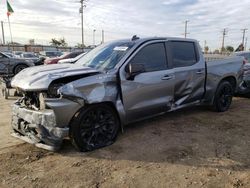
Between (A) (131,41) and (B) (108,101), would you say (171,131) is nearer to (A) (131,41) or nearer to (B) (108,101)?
(B) (108,101)

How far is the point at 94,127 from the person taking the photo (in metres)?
4.21

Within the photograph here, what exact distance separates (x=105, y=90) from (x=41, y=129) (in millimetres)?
1164

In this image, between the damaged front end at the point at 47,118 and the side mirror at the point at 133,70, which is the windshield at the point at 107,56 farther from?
the damaged front end at the point at 47,118

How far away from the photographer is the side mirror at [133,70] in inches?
173

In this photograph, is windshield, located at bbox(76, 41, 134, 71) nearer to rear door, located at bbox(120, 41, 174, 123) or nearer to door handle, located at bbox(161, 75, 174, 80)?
rear door, located at bbox(120, 41, 174, 123)

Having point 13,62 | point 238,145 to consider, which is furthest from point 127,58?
point 13,62

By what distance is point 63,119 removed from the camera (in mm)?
3848

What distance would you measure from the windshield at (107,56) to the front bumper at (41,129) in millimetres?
1288

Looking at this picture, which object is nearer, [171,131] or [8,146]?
[8,146]

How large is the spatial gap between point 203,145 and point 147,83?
57.3 inches

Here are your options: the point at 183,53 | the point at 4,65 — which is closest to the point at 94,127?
the point at 183,53

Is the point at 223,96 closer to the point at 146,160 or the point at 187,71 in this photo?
the point at 187,71

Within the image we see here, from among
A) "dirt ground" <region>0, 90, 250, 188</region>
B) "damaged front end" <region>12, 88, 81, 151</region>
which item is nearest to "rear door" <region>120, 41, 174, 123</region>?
"dirt ground" <region>0, 90, 250, 188</region>

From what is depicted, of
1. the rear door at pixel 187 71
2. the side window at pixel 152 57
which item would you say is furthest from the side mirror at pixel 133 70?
the rear door at pixel 187 71
